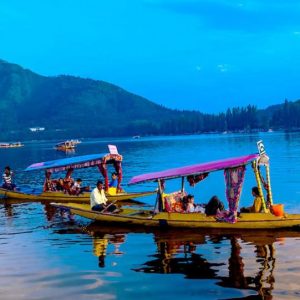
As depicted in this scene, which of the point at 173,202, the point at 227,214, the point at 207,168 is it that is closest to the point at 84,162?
the point at 173,202

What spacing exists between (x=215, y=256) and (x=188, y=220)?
4948 millimetres

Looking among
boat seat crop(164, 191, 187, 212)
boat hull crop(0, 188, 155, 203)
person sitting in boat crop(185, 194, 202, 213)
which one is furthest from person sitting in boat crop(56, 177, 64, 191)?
person sitting in boat crop(185, 194, 202, 213)

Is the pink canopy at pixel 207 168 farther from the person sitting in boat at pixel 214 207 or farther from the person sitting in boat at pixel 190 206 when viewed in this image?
the person sitting in boat at pixel 214 207

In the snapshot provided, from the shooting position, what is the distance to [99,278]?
1861 cm

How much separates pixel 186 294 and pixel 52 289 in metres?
4.51

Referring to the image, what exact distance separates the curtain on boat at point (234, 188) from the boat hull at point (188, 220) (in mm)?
428

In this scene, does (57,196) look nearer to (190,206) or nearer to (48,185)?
(48,185)

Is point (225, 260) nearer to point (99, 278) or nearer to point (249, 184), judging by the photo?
point (99, 278)

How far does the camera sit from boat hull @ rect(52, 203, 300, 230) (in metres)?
24.8

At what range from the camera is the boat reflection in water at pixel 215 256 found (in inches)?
707

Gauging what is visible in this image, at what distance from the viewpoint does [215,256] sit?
69.6ft

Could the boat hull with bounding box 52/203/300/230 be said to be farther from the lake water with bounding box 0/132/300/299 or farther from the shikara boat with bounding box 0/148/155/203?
the shikara boat with bounding box 0/148/155/203

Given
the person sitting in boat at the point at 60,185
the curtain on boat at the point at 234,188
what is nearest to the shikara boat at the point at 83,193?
the person sitting in boat at the point at 60,185

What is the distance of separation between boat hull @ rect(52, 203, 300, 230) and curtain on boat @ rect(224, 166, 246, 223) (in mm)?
428
